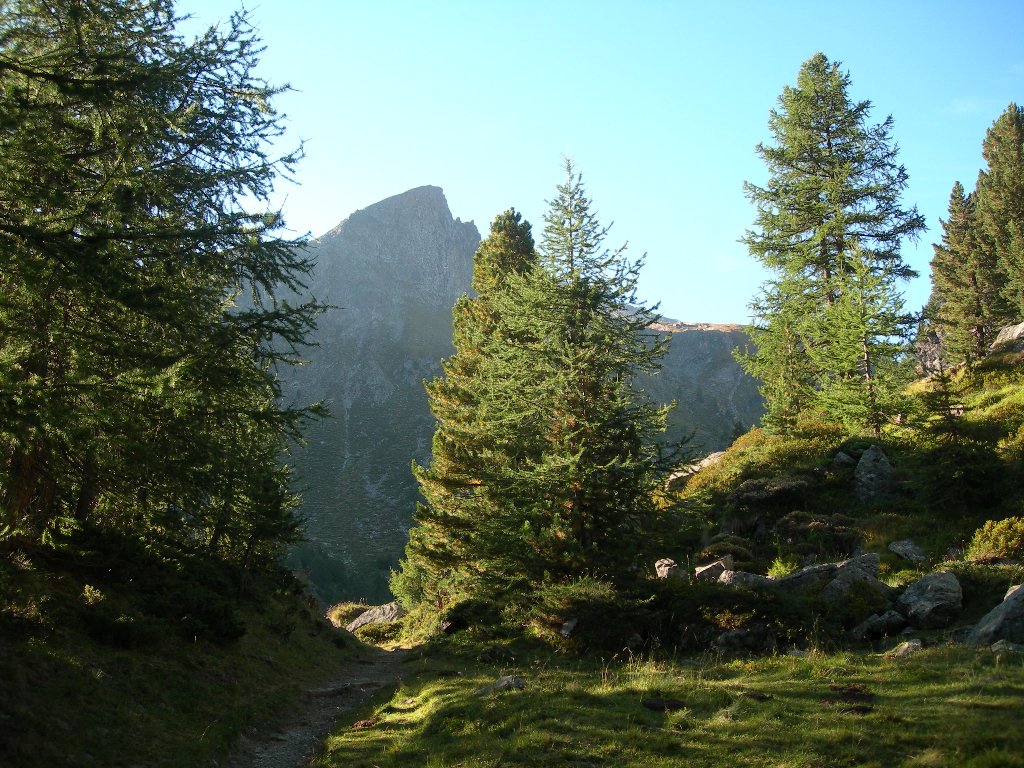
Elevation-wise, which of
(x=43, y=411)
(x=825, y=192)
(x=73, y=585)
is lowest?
(x=73, y=585)

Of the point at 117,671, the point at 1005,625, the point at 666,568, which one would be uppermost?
the point at 117,671

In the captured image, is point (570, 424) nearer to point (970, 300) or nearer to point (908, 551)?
point (908, 551)

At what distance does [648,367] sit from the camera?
14.4m

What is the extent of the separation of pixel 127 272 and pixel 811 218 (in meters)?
26.2

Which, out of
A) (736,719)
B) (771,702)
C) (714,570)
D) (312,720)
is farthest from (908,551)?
(312,720)

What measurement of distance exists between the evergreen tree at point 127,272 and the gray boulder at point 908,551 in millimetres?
13767

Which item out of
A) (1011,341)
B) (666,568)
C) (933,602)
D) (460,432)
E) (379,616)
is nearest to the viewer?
(933,602)

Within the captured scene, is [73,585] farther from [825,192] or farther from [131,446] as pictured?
[825,192]

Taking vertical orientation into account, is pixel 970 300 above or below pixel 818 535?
above

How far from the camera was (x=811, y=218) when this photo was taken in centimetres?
2552

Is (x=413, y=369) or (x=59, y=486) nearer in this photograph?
(x=59, y=486)

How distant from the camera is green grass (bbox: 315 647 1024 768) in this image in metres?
5.75

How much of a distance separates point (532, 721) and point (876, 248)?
2520cm

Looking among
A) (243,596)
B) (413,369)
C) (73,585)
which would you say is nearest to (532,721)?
(73,585)
